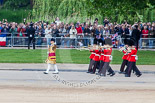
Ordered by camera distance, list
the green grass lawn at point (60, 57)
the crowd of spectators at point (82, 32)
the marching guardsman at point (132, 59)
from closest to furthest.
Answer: the marching guardsman at point (132, 59) < the green grass lawn at point (60, 57) < the crowd of spectators at point (82, 32)

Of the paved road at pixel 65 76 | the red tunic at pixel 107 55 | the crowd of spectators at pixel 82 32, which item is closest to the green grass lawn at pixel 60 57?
the crowd of spectators at pixel 82 32

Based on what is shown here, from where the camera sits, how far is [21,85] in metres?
16.8

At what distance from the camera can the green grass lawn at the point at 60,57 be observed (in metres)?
27.1

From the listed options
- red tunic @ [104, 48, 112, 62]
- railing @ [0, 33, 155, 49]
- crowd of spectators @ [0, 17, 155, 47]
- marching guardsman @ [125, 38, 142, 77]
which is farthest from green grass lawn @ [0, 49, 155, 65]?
red tunic @ [104, 48, 112, 62]

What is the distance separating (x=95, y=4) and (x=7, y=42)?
6841mm

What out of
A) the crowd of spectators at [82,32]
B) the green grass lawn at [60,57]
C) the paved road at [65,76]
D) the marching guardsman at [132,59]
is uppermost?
the crowd of spectators at [82,32]

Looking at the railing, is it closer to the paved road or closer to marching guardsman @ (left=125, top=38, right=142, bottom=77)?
the paved road

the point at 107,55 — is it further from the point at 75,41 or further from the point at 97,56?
the point at 75,41

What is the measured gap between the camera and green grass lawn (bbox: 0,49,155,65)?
2709 cm

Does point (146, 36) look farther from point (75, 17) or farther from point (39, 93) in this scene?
point (39, 93)

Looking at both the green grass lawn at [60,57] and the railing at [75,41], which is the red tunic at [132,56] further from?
the railing at [75,41]

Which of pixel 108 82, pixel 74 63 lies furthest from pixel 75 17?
pixel 108 82

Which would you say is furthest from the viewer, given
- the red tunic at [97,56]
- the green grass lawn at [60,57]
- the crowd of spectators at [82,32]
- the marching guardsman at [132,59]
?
the crowd of spectators at [82,32]

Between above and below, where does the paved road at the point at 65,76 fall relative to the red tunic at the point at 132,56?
below
